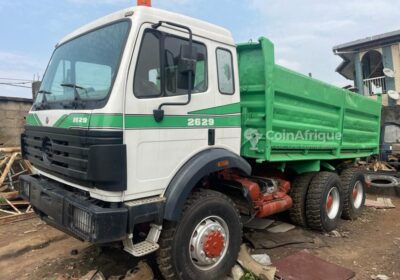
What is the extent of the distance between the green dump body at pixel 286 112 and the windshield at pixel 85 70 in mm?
1677

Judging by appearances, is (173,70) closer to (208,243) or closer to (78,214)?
(78,214)

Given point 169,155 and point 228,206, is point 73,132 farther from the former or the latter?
point 228,206

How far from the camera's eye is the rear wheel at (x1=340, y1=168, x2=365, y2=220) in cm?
605

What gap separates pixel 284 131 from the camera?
4.45 meters

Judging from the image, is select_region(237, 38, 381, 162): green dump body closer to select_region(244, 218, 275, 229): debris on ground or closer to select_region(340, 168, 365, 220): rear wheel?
select_region(340, 168, 365, 220): rear wheel

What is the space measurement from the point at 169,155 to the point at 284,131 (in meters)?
1.79

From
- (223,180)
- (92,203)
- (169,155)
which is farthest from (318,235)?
(92,203)

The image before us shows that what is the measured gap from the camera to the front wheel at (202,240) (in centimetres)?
322

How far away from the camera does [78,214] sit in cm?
298

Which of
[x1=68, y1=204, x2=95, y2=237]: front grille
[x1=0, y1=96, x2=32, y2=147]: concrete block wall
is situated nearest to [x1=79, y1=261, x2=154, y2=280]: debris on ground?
[x1=68, y1=204, x2=95, y2=237]: front grille

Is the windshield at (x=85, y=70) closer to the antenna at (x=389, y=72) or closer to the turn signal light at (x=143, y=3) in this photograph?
the turn signal light at (x=143, y=3)

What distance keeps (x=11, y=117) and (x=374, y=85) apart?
14.5 metres

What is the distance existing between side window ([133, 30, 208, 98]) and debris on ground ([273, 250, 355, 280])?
2304 mm

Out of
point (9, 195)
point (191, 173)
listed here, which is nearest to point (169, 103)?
point (191, 173)
